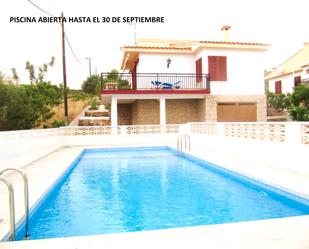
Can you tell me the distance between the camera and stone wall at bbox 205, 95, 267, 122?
61.7 ft

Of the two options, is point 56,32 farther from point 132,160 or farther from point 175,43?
point 132,160

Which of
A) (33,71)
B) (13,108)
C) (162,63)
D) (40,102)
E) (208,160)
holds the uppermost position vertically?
(33,71)

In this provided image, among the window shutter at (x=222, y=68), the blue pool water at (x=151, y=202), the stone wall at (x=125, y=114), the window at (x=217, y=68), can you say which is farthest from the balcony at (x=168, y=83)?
the blue pool water at (x=151, y=202)

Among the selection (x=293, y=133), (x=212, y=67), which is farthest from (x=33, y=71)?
(x=293, y=133)

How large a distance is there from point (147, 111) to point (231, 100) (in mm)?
5219

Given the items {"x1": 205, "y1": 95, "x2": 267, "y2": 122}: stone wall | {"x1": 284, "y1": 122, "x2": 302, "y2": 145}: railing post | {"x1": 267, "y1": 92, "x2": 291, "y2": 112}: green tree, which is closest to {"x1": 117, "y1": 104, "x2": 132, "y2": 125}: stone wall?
{"x1": 205, "y1": 95, "x2": 267, "y2": 122}: stone wall

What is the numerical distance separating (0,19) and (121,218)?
16666 millimetres

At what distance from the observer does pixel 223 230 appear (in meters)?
3.91

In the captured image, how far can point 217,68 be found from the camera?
19.1 metres

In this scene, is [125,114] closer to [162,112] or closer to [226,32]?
[162,112]

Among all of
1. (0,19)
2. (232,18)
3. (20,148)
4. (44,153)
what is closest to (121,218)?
(20,148)

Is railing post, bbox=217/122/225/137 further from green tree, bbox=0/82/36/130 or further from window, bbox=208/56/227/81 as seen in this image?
green tree, bbox=0/82/36/130

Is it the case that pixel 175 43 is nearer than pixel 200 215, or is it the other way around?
pixel 200 215

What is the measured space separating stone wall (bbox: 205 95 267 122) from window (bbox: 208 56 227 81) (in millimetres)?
1156
